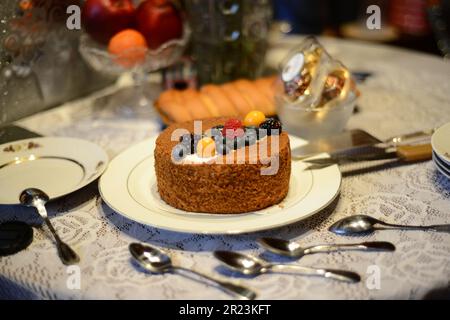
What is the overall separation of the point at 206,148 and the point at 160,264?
0.24 m

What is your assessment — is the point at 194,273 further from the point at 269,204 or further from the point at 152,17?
the point at 152,17

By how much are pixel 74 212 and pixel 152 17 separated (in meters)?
0.70

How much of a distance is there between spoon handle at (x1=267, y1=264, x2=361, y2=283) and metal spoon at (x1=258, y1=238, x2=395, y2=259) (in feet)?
0.10

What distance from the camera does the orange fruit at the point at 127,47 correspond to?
1.39 metres

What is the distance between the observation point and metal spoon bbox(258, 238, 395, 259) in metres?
0.82

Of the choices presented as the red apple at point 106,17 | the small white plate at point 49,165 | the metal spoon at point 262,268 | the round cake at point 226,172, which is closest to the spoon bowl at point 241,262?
the metal spoon at point 262,268

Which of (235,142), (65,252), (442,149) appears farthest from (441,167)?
(65,252)

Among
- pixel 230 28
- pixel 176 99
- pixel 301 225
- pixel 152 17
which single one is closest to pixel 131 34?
pixel 152 17

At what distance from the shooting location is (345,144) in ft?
3.76

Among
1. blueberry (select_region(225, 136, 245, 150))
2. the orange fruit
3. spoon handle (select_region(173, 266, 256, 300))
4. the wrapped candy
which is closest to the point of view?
spoon handle (select_region(173, 266, 256, 300))

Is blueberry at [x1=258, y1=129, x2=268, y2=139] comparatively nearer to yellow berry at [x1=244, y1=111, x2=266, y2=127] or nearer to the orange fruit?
yellow berry at [x1=244, y1=111, x2=266, y2=127]

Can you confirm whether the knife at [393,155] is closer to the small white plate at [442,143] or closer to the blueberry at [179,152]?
the small white plate at [442,143]

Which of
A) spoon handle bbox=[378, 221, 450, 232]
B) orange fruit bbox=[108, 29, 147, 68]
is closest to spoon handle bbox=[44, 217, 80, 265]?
spoon handle bbox=[378, 221, 450, 232]

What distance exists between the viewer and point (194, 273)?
2.60ft
